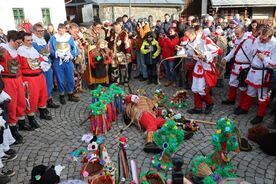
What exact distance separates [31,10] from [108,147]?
1748 cm

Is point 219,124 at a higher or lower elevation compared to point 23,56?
lower

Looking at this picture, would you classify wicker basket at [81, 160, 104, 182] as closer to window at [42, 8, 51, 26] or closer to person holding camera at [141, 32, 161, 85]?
person holding camera at [141, 32, 161, 85]

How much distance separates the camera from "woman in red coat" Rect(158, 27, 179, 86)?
794 centimetres

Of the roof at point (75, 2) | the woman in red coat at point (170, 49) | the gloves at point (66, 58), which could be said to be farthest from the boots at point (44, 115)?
the roof at point (75, 2)

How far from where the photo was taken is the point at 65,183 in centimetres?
335

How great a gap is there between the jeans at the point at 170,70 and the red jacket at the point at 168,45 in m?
0.27

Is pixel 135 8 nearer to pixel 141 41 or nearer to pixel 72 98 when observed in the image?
pixel 141 41

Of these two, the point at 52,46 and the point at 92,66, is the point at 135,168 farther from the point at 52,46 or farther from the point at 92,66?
the point at 92,66

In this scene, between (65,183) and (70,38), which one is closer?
(65,183)

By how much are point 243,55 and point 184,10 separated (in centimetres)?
2034

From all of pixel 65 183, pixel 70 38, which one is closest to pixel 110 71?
pixel 70 38

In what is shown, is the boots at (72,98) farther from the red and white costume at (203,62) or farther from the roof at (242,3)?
the roof at (242,3)

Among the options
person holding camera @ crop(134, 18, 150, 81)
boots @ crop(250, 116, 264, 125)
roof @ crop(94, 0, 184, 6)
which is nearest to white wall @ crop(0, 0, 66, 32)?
roof @ crop(94, 0, 184, 6)

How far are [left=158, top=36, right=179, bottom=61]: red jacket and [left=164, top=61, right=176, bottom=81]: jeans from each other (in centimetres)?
27
